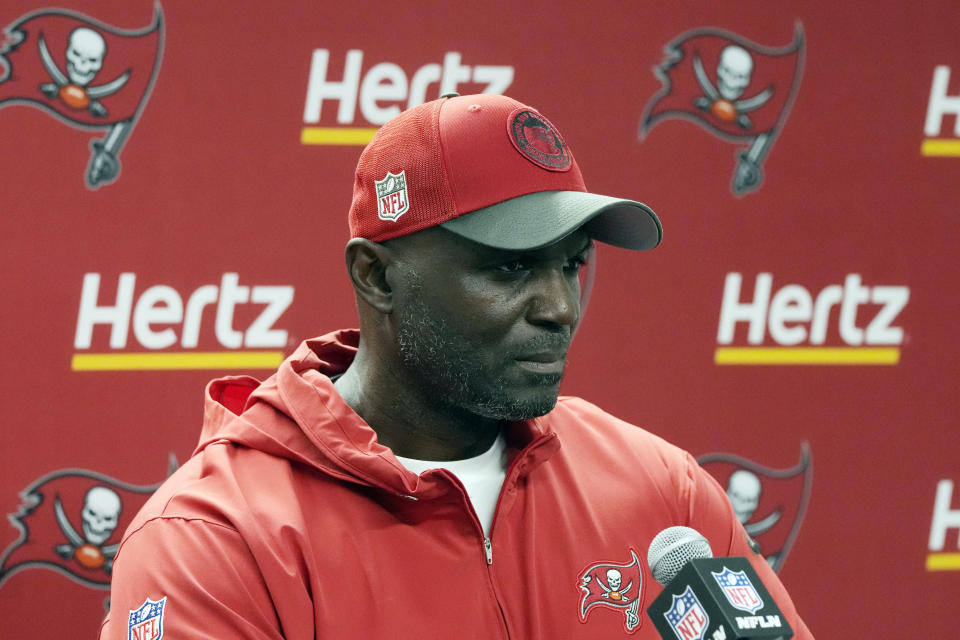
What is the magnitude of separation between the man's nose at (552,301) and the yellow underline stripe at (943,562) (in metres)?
1.70

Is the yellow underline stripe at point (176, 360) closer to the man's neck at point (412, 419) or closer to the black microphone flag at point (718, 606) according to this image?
the man's neck at point (412, 419)

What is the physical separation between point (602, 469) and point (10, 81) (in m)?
1.38

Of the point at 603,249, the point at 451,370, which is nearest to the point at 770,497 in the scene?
the point at 603,249

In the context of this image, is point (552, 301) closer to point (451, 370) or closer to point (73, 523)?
point (451, 370)

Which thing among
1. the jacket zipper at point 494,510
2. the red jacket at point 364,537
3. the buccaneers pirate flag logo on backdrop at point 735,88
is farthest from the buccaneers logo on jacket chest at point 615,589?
the buccaneers pirate flag logo on backdrop at point 735,88

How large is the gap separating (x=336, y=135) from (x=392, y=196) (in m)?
1.02

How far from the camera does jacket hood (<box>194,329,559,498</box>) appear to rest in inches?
49.6

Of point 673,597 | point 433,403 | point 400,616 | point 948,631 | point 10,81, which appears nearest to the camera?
point 673,597

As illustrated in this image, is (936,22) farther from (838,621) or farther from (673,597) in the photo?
(673,597)

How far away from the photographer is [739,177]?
2496 millimetres

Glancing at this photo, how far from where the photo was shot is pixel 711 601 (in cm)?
86

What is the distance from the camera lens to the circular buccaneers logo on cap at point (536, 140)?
1.30 m

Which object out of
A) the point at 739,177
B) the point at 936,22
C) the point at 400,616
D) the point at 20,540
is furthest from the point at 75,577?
the point at 936,22

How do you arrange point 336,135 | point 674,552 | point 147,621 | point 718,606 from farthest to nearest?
point 336,135, point 147,621, point 674,552, point 718,606
